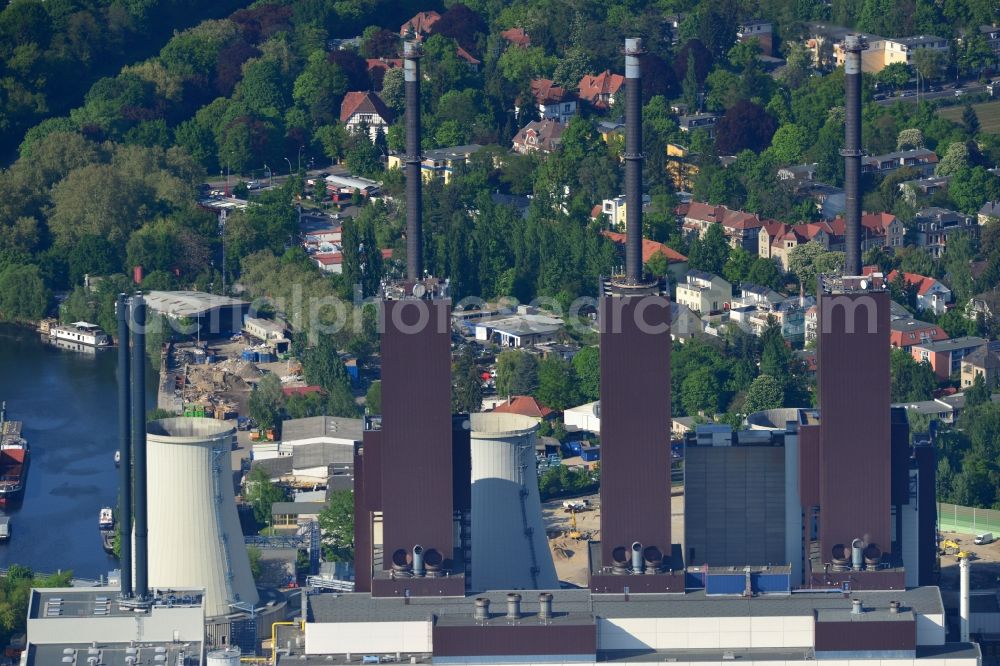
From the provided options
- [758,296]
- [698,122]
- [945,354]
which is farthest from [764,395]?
[698,122]

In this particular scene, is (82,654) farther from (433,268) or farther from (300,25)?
(300,25)

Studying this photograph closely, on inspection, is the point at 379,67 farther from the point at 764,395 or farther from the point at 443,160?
the point at 764,395

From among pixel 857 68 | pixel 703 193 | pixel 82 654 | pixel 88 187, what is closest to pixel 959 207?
pixel 703 193

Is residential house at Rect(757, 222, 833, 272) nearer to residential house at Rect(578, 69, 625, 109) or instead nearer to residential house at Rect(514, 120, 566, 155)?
residential house at Rect(514, 120, 566, 155)

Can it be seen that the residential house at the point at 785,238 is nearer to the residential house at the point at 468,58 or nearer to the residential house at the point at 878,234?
the residential house at the point at 878,234

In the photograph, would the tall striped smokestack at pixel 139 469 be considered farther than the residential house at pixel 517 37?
No

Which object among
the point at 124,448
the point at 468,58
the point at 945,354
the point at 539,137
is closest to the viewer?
the point at 124,448

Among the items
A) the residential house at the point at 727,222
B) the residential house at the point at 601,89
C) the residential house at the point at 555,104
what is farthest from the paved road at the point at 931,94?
the residential house at the point at 727,222
